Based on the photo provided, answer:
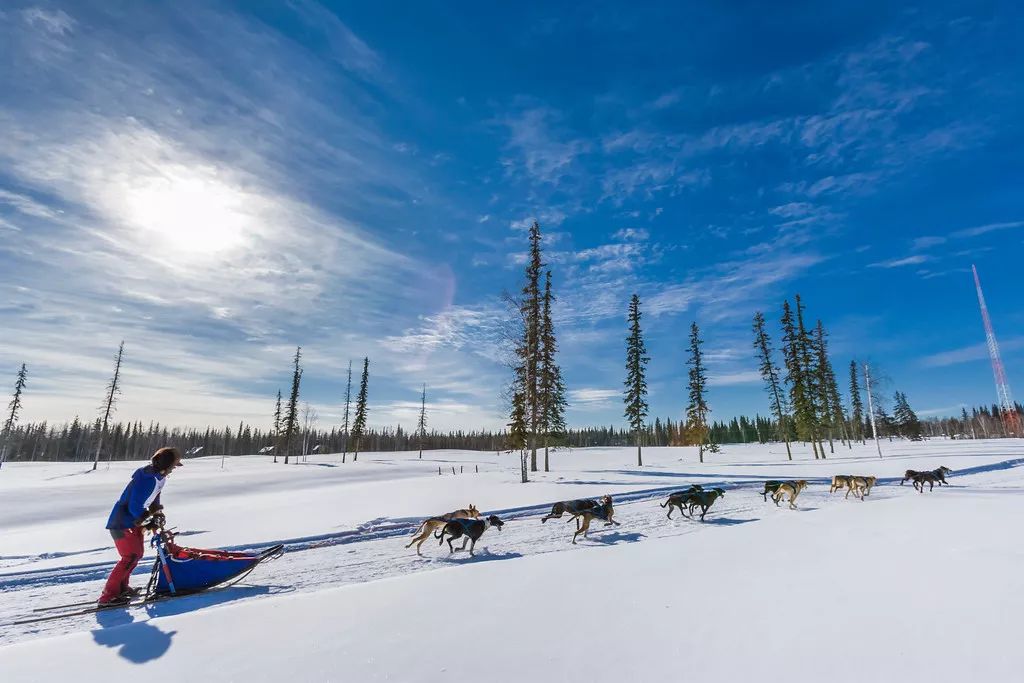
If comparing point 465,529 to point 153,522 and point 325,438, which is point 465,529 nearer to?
point 153,522

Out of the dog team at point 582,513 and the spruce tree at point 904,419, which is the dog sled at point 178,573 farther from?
the spruce tree at point 904,419

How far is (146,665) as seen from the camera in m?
3.72

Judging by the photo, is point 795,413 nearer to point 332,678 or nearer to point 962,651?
point 962,651

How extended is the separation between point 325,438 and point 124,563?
138769 millimetres

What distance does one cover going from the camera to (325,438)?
132625 mm

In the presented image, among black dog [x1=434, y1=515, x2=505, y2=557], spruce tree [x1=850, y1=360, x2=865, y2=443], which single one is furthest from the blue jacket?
spruce tree [x1=850, y1=360, x2=865, y2=443]

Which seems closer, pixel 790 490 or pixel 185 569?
pixel 185 569

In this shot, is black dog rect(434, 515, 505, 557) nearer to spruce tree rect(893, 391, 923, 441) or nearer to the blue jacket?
the blue jacket

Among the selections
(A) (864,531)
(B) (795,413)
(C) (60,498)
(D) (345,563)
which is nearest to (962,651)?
(A) (864,531)

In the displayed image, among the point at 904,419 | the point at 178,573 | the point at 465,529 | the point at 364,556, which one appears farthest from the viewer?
the point at 904,419

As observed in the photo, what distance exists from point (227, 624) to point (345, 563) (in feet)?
14.1

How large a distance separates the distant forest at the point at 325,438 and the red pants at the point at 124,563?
89.6m

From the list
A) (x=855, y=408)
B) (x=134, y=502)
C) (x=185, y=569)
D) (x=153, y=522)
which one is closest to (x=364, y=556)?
(x=185, y=569)

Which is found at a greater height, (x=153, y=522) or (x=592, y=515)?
(x=153, y=522)
